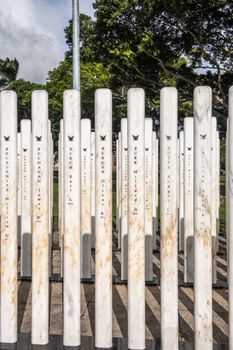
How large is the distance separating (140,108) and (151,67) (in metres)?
13.5

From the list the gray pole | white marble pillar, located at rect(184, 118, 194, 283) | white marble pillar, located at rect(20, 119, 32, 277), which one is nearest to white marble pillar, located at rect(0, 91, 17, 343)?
white marble pillar, located at rect(20, 119, 32, 277)

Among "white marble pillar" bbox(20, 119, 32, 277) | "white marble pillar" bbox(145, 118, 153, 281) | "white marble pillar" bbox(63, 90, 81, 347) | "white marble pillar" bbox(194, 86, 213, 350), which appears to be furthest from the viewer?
"white marble pillar" bbox(20, 119, 32, 277)

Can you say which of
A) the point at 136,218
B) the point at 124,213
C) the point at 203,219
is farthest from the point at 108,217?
the point at 124,213

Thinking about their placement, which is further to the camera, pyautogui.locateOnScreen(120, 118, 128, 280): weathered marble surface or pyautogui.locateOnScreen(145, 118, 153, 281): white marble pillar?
pyautogui.locateOnScreen(120, 118, 128, 280): weathered marble surface

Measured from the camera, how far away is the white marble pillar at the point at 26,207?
19.1 feet

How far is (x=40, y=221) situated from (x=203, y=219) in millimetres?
1326

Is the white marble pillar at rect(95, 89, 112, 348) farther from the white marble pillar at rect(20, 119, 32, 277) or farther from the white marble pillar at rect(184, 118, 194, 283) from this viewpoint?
the white marble pillar at rect(20, 119, 32, 277)

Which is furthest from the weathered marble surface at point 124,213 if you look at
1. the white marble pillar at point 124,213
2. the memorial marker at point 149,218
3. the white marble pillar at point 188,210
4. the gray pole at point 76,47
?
the gray pole at point 76,47

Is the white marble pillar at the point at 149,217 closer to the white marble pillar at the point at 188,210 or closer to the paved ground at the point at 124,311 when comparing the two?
the paved ground at the point at 124,311

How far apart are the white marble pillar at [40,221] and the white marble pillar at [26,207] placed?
245 centimetres

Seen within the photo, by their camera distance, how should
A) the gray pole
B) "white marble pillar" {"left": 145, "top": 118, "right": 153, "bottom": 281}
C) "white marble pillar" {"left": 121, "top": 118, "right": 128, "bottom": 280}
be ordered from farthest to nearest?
the gray pole, "white marble pillar" {"left": 121, "top": 118, "right": 128, "bottom": 280}, "white marble pillar" {"left": 145, "top": 118, "right": 153, "bottom": 281}

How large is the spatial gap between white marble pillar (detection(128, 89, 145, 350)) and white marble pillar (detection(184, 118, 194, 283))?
2463mm

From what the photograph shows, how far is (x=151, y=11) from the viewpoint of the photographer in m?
13.8

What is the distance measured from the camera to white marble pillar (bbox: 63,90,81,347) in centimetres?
328
